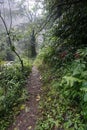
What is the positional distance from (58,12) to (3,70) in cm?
453

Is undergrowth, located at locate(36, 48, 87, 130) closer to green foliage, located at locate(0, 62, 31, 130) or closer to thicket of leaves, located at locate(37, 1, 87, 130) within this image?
thicket of leaves, located at locate(37, 1, 87, 130)

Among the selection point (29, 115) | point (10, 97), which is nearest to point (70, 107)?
point (29, 115)

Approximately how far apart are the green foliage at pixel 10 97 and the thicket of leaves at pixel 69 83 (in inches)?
40.3

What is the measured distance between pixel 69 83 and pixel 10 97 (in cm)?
307

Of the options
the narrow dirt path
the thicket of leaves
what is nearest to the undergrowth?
the thicket of leaves

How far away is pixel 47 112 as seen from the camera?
492 cm

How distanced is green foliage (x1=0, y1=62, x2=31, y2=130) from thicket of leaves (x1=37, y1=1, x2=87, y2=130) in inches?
40.3

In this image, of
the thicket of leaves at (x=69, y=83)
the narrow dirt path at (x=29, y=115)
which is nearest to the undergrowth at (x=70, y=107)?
the thicket of leaves at (x=69, y=83)

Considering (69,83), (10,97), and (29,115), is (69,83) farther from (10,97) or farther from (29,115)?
(10,97)

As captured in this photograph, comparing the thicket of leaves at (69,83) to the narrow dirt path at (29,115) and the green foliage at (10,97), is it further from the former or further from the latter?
the green foliage at (10,97)

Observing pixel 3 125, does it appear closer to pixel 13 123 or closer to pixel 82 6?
pixel 13 123

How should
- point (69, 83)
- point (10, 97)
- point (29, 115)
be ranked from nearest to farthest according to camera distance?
point (69, 83)
point (29, 115)
point (10, 97)

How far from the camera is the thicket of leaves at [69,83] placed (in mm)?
3996

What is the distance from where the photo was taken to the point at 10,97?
635 cm
